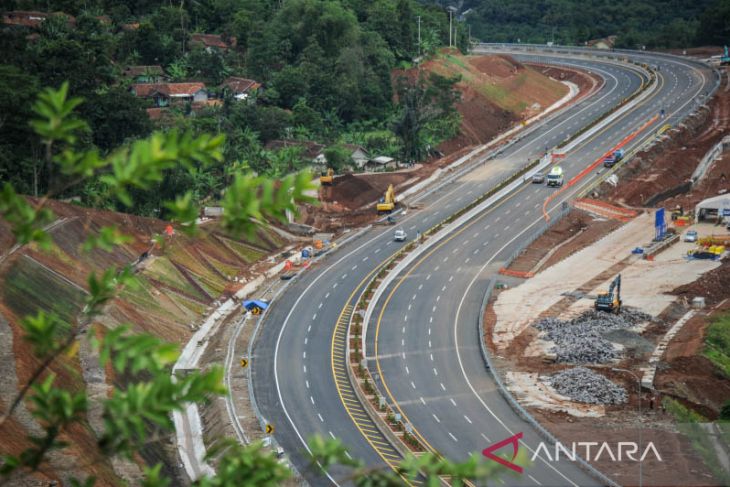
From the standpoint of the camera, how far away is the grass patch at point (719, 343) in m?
68.8

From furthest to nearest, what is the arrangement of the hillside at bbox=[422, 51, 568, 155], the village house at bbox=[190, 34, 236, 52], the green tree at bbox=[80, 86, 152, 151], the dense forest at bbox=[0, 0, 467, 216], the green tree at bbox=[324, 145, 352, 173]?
the village house at bbox=[190, 34, 236, 52]
the hillside at bbox=[422, 51, 568, 155]
the green tree at bbox=[324, 145, 352, 173]
the dense forest at bbox=[0, 0, 467, 216]
the green tree at bbox=[80, 86, 152, 151]

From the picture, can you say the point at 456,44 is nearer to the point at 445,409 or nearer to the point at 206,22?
the point at 206,22

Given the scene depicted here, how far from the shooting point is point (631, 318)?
81375 mm

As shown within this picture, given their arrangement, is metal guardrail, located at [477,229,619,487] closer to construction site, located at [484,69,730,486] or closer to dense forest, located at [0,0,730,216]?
construction site, located at [484,69,730,486]

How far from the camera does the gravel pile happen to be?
66438 millimetres

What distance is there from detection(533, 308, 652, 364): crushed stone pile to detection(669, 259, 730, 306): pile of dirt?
19.3 ft

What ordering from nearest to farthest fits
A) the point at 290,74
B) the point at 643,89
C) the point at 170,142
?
the point at 170,142, the point at 290,74, the point at 643,89

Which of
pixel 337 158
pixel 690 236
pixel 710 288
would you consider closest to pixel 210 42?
pixel 337 158

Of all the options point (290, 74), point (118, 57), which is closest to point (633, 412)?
point (290, 74)

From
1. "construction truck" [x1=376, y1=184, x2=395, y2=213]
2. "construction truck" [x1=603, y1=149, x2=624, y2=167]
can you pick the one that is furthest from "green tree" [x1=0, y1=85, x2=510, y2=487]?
"construction truck" [x1=603, y1=149, x2=624, y2=167]

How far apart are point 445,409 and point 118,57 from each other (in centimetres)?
9250

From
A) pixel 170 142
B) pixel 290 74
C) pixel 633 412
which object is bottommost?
pixel 633 412

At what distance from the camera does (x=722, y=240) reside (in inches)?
3880

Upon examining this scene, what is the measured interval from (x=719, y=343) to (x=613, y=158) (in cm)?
5528
